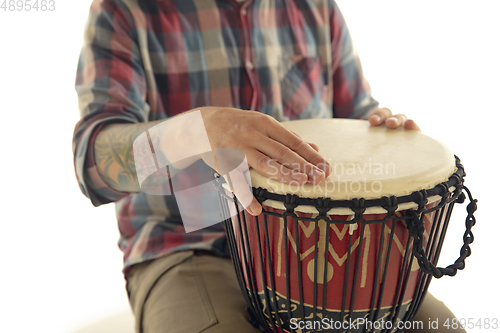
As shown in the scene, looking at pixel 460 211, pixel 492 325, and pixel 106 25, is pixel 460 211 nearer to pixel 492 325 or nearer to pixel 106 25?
pixel 492 325

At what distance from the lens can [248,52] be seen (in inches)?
55.8

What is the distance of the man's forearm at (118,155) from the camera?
1105mm

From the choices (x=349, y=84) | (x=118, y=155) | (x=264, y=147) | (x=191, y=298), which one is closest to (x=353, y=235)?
(x=264, y=147)

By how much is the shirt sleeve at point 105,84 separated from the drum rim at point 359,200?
541 mm

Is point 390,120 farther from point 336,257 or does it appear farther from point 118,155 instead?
point 118,155

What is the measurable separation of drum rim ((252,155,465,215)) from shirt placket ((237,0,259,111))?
0.63 meters

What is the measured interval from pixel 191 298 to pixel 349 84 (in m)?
1.01

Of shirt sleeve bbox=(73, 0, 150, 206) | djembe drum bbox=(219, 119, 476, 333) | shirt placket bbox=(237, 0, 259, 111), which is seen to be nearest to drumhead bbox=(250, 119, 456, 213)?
djembe drum bbox=(219, 119, 476, 333)

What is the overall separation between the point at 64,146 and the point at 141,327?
1.21 metres

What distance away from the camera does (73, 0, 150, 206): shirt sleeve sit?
1177 millimetres

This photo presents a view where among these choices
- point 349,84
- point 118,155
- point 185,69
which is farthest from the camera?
point 349,84

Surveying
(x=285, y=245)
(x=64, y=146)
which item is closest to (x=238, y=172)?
(x=285, y=245)

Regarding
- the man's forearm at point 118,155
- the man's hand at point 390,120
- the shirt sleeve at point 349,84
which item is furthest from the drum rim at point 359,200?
the shirt sleeve at point 349,84

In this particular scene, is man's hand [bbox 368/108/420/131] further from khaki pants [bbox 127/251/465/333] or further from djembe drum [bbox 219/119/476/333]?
khaki pants [bbox 127/251/465/333]
